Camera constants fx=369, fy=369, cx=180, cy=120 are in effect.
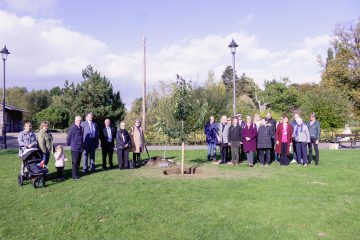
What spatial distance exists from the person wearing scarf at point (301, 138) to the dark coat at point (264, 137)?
109 cm

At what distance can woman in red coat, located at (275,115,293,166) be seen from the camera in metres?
13.1

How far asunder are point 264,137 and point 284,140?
76 cm

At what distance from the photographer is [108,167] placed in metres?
12.9

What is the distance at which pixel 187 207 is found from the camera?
281 inches

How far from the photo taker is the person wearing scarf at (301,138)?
1305 centimetres

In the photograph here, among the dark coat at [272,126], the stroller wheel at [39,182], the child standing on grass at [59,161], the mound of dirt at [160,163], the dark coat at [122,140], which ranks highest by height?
the dark coat at [272,126]

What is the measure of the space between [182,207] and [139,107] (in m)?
34.0

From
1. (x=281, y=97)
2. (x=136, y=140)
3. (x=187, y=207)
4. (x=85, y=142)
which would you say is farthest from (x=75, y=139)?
(x=281, y=97)

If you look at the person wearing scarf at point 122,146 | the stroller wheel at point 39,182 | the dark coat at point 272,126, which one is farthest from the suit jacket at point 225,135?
the stroller wheel at point 39,182

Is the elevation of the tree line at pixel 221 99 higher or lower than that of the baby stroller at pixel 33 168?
Answer: higher

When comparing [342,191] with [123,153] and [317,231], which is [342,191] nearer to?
[317,231]

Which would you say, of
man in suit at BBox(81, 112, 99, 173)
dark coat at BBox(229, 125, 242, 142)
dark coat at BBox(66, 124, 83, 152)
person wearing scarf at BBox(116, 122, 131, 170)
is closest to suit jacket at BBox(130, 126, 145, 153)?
person wearing scarf at BBox(116, 122, 131, 170)

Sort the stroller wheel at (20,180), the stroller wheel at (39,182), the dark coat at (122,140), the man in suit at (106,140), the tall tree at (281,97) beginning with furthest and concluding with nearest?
the tall tree at (281,97), the man in suit at (106,140), the dark coat at (122,140), the stroller wheel at (20,180), the stroller wheel at (39,182)

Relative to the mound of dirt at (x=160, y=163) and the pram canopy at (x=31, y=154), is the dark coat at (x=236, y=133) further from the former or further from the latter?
the pram canopy at (x=31, y=154)
